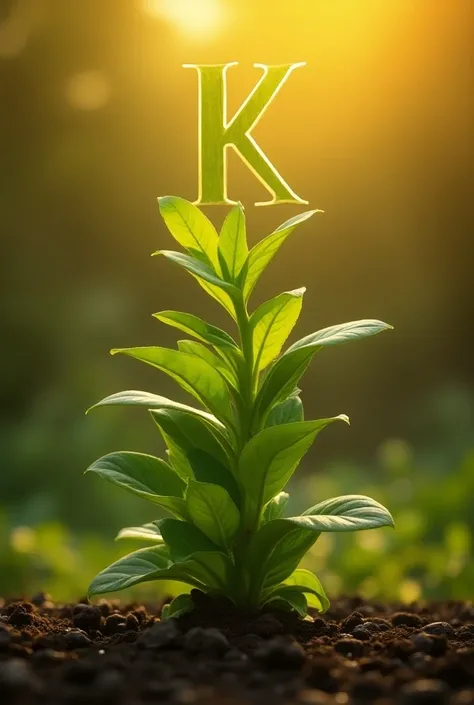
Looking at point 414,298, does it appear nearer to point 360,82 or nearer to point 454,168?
point 454,168

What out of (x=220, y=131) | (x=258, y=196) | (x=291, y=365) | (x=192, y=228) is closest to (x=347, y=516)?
(x=291, y=365)

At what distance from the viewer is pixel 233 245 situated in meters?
1.46

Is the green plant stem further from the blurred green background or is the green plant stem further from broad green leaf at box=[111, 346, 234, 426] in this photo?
the blurred green background

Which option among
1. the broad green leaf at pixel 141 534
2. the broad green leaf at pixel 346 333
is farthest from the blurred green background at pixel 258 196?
the broad green leaf at pixel 346 333

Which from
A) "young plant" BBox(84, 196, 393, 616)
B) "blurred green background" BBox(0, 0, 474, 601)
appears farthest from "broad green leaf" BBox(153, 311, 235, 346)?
"blurred green background" BBox(0, 0, 474, 601)

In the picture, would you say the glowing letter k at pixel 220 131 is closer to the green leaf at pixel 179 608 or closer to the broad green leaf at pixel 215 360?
the broad green leaf at pixel 215 360

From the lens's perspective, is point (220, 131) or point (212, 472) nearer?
point (212, 472)

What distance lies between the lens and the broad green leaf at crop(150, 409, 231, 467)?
4.75 ft

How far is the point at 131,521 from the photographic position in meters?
3.82

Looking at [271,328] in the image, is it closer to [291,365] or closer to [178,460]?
[291,365]

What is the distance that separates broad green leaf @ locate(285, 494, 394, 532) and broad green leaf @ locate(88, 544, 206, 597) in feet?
0.66

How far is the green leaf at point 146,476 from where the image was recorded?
1399 mm

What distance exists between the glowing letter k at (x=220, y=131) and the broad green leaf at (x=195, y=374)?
327 millimetres

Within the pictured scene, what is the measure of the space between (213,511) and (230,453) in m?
0.11
